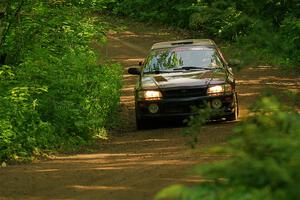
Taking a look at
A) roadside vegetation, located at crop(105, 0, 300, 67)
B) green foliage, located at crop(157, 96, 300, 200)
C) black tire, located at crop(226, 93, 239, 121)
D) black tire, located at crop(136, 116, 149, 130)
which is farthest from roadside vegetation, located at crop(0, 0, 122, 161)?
green foliage, located at crop(157, 96, 300, 200)

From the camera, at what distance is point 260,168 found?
3346mm

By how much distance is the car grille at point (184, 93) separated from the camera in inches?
479

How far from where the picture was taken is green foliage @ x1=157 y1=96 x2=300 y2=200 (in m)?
3.21

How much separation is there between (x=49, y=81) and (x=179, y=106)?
8.49ft

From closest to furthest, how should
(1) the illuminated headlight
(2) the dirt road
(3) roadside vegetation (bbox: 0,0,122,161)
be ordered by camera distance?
(2) the dirt road < (3) roadside vegetation (bbox: 0,0,122,161) < (1) the illuminated headlight

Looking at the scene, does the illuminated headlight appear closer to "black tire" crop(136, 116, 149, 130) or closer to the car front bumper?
the car front bumper

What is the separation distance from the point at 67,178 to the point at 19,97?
3062mm

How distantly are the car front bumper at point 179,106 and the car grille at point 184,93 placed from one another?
6 centimetres

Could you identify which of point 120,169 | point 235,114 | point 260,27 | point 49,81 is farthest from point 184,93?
point 260,27

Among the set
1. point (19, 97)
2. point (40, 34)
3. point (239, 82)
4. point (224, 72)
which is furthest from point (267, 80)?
point (19, 97)

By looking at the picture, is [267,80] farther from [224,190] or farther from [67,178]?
[224,190]

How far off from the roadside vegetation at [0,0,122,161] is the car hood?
1.20 metres

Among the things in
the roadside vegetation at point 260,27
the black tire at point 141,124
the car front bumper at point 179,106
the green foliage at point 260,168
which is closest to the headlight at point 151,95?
the car front bumper at point 179,106

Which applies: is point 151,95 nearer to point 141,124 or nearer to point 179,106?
point 179,106
